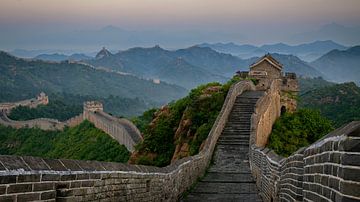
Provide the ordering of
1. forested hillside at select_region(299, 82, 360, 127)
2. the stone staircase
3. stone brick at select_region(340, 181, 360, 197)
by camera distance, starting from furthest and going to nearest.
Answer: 1. forested hillside at select_region(299, 82, 360, 127)
2. the stone staircase
3. stone brick at select_region(340, 181, 360, 197)

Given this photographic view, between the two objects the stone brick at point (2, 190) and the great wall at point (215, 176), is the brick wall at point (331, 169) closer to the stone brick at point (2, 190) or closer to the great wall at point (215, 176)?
the great wall at point (215, 176)

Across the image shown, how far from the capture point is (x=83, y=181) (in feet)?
21.8

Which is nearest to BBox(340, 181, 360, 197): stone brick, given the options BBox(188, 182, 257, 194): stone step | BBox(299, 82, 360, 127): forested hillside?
BBox(188, 182, 257, 194): stone step

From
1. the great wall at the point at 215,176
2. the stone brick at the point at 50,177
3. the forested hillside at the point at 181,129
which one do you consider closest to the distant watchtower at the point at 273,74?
the forested hillside at the point at 181,129

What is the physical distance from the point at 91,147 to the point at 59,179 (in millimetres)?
51701

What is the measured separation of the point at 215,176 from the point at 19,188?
13134 millimetres

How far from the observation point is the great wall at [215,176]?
427 centimetres

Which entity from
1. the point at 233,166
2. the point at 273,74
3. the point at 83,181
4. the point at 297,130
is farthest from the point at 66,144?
the point at 83,181

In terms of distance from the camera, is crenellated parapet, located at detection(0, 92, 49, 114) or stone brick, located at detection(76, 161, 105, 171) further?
crenellated parapet, located at detection(0, 92, 49, 114)

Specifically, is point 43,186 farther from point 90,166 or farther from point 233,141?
point 233,141

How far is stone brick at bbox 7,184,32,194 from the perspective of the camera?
16.2 ft

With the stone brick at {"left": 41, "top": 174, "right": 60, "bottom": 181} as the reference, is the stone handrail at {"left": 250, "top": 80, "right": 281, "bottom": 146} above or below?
above

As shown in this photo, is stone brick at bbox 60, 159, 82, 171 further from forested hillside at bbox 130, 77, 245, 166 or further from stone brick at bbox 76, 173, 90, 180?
forested hillside at bbox 130, 77, 245, 166

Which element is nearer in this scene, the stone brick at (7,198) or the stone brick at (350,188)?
the stone brick at (350,188)
